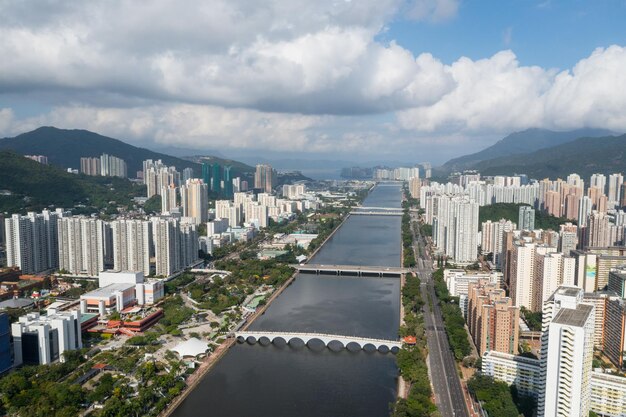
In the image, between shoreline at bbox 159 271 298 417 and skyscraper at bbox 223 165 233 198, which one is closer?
shoreline at bbox 159 271 298 417

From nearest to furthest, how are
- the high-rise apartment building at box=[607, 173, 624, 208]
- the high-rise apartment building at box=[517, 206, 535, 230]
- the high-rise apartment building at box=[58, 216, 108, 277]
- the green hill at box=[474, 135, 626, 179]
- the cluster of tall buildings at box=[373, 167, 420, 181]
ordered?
the high-rise apartment building at box=[58, 216, 108, 277]
the high-rise apartment building at box=[517, 206, 535, 230]
the high-rise apartment building at box=[607, 173, 624, 208]
the green hill at box=[474, 135, 626, 179]
the cluster of tall buildings at box=[373, 167, 420, 181]

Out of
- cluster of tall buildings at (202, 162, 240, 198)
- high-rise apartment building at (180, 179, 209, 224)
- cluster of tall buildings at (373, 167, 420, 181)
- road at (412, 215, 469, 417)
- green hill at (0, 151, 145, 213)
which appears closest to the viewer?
road at (412, 215, 469, 417)

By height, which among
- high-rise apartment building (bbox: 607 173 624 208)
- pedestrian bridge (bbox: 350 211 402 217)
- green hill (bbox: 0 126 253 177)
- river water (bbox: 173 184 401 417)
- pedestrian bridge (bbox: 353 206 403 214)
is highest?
green hill (bbox: 0 126 253 177)

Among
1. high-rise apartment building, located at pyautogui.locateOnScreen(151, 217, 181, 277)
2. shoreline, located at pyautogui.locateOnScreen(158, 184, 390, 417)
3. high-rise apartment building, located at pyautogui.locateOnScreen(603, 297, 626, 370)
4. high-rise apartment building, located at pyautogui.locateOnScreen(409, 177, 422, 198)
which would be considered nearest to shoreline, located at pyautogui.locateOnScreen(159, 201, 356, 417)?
shoreline, located at pyautogui.locateOnScreen(158, 184, 390, 417)

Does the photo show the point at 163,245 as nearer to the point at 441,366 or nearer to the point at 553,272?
the point at 441,366

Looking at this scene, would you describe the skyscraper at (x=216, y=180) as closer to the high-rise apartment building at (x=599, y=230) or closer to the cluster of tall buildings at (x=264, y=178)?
the cluster of tall buildings at (x=264, y=178)

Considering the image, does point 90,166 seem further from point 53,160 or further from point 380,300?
point 380,300

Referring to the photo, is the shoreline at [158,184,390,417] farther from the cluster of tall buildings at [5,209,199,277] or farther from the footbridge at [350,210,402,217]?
the footbridge at [350,210,402,217]

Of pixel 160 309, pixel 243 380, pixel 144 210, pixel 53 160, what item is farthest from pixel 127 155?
pixel 243 380
